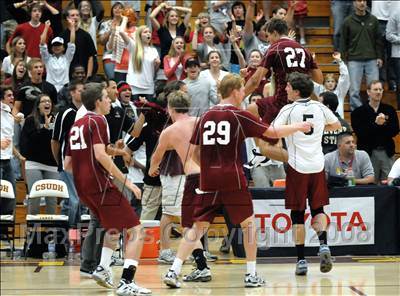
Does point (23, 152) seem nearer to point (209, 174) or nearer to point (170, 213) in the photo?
point (170, 213)

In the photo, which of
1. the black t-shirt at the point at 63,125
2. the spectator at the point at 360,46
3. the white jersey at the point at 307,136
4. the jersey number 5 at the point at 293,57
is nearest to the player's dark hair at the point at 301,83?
the white jersey at the point at 307,136

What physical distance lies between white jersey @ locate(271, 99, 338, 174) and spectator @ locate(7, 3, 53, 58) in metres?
7.74

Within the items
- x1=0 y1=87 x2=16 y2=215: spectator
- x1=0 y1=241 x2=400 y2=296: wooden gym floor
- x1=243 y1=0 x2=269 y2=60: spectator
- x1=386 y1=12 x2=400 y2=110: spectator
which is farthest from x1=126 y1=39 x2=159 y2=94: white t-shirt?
x1=0 y1=241 x2=400 y2=296: wooden gym floor

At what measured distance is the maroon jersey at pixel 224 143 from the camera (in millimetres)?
10836

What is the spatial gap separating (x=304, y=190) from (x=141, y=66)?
21.3ft

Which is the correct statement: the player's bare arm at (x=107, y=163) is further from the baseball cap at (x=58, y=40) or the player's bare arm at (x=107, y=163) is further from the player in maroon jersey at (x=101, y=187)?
the baseball cap at (x=58, y=40)

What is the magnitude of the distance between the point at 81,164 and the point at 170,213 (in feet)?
8.29

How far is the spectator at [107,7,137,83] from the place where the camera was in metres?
18.1

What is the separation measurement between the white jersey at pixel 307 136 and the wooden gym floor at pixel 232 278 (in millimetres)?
1365

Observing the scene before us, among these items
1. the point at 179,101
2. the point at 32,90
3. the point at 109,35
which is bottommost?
the point at 179,101

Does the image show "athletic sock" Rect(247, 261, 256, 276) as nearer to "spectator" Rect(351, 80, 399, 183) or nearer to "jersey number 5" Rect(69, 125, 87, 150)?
"jersey number 5" Rect(69, 125, 87, 150)

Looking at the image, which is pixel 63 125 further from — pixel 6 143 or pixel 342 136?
pixel 342 136

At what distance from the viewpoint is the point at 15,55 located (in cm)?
1791

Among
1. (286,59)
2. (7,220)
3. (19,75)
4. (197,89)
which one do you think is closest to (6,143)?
(7,220)
